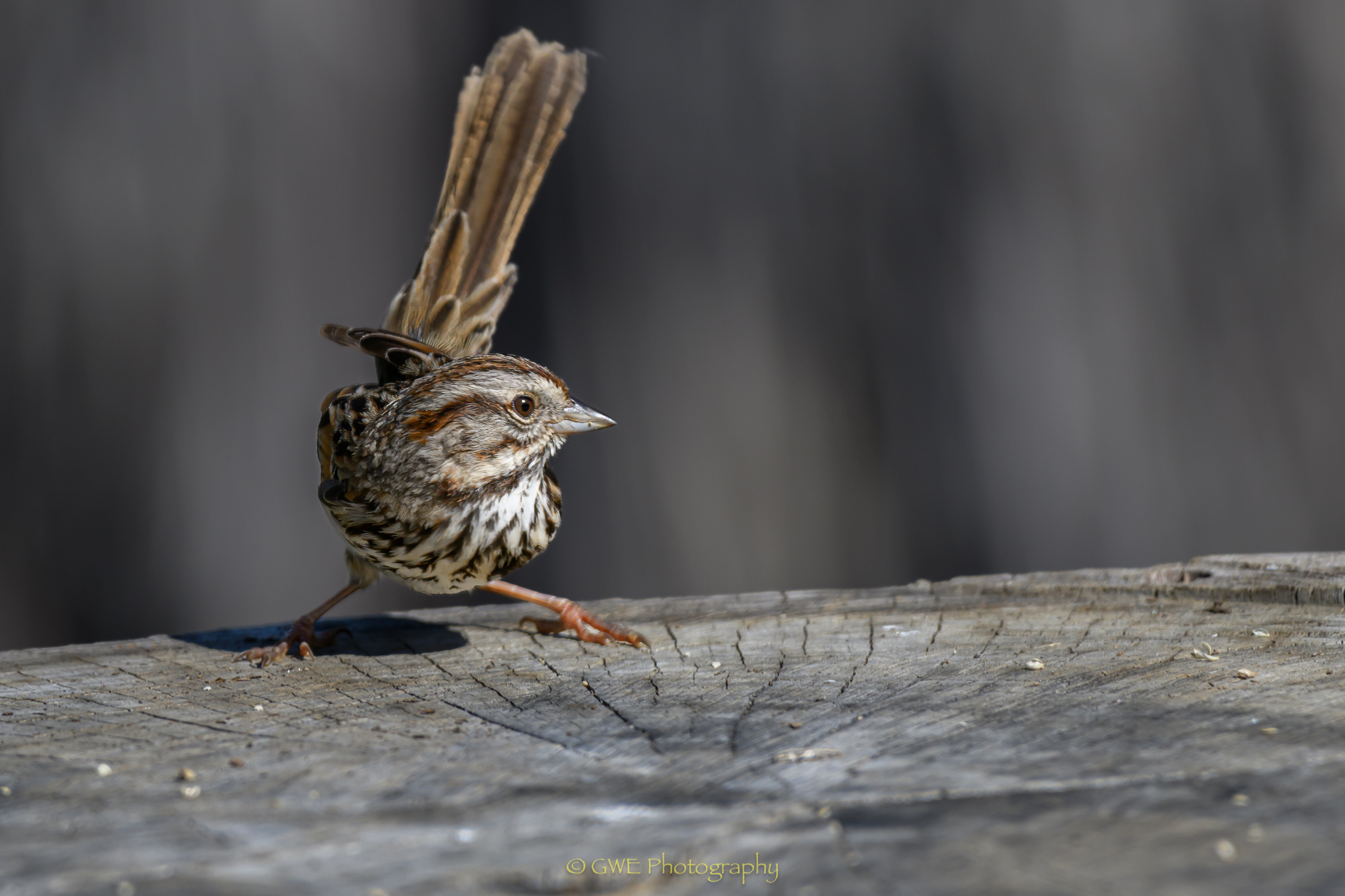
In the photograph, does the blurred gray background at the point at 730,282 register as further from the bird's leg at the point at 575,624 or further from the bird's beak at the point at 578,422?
the bird's beak at the point at 578,422

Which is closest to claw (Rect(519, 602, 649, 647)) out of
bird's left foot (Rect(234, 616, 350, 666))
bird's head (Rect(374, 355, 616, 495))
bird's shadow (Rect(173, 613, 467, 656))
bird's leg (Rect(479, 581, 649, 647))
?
bird's leg (Rect(479, 581, 649, 647))

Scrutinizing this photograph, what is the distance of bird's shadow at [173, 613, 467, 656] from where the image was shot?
230 centimetres

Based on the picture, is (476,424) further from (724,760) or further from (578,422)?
(724,760)

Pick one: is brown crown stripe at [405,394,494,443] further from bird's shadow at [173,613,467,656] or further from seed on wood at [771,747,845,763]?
seed on wood at [771,747,845,763]

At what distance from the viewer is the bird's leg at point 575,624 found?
7.62 feet

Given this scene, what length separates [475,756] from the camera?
54.5 inches

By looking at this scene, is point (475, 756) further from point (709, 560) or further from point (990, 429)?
point (990, 429)

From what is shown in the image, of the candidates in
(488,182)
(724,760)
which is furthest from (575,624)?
(488,182)

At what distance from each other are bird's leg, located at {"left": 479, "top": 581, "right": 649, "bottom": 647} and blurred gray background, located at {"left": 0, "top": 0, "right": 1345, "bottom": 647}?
0.83 meters

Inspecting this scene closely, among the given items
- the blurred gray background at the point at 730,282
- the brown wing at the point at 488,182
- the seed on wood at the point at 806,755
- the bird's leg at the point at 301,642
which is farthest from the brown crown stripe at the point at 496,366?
the seed on wood at the point at 806,755

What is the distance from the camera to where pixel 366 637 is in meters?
2.47

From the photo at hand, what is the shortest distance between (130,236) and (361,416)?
126 cm

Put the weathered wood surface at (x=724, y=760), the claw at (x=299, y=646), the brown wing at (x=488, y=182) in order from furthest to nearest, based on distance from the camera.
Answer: the brown wing at (x=488, y=182), the claw at (x=299, y=646), the weathered wood surface at (x=724, y=760)

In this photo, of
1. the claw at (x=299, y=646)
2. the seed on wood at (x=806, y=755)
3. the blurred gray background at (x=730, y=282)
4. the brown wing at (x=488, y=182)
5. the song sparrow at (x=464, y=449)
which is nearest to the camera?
the seed on wood at (x=806, y=755)
